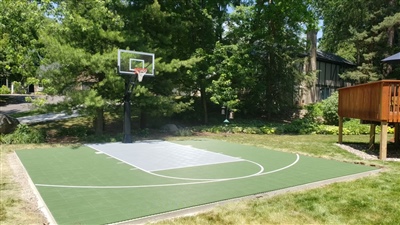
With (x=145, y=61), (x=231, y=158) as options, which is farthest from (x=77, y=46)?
(x=231, y=158)

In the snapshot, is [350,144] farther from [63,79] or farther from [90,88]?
[63,79]

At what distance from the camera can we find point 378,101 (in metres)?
8.43

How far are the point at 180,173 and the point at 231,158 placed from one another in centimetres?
224

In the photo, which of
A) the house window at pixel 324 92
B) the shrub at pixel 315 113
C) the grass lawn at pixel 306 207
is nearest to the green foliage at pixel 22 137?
the grass lawn at pixel 306 207

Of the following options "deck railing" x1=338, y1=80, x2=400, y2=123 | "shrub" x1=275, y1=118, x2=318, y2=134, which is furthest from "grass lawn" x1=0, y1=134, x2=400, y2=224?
"shrub" x1=275, y1=118, x2=318, y2=134

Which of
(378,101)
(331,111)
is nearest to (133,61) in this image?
(378,101)

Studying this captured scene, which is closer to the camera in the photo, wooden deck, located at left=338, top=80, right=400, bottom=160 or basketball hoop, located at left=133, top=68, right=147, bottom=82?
wooden deck, located at left=338, top=80, right=400, bottom=160

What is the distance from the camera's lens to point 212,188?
542cm

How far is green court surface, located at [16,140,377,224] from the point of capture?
4359 mm

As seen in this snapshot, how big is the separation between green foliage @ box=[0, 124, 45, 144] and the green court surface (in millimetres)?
2106

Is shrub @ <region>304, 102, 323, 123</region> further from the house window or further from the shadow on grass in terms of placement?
the house window

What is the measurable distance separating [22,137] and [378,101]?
11271mm

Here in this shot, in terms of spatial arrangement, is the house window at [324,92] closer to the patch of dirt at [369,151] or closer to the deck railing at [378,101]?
the patch of dirt at [369,151]

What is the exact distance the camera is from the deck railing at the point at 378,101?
27.1 ft
